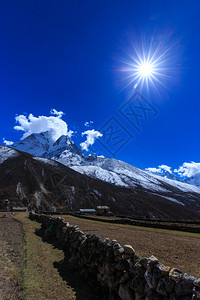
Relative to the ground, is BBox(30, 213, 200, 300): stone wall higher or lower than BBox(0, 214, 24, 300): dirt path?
higher

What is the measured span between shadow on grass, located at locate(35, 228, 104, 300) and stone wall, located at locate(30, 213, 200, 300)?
0.58 ft

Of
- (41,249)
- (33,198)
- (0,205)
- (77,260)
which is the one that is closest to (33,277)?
(77,260)

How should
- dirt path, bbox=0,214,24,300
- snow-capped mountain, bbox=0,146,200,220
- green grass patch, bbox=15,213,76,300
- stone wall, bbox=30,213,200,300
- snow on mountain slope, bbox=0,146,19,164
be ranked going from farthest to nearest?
snow on mountain slope, bbox=0,146,19,164 < snow-capped mountain, bbox=0,146,200,220 < green grass patch, bbox=15,213,76,300 < dirt path, bbox=0,214,24,300 < stone wall, bbox=30,213,200,300

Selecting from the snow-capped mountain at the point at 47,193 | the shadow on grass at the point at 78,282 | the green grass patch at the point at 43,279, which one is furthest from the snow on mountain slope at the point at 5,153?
the shadow on grass at the point at 78,282

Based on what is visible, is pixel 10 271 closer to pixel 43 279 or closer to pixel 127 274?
pixel 43 279

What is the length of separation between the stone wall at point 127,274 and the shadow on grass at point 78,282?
0.18 metres

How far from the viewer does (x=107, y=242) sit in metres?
6.93

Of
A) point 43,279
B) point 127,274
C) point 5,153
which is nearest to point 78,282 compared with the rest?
point 43,279

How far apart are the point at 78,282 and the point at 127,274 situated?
306 centimetres

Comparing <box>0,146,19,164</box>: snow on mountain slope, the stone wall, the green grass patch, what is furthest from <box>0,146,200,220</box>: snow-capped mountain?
the stone wall

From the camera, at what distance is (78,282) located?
23.1ft

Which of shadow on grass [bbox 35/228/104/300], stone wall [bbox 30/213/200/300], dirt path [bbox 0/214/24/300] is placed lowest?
dirt path [bbox 0/214/24/300]

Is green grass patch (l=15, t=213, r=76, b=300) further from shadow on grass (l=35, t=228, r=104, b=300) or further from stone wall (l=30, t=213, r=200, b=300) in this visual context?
stone wall (l=30, t=213, r=200, b=300)

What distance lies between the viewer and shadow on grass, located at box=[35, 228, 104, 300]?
6039mm
